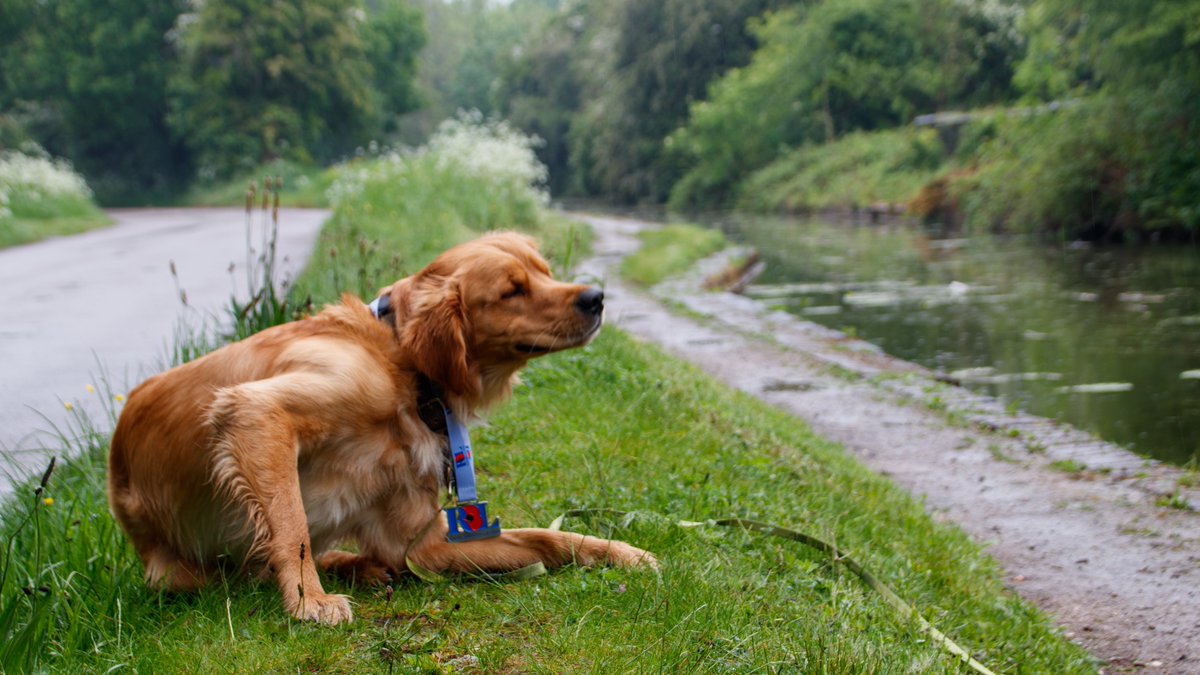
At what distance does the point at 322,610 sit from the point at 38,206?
23.1 metres

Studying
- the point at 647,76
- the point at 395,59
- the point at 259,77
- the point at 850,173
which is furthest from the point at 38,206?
the point at 395,59

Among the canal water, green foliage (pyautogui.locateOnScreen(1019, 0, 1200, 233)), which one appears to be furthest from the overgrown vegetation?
green foliage (pyautogui.locateOnScreen(1019, 0, 1200, 233))

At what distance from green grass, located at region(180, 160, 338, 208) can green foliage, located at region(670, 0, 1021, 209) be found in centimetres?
1652

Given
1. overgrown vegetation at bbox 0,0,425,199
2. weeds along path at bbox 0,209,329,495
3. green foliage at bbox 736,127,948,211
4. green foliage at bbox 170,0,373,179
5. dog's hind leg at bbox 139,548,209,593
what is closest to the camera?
dog's hind leg at bbox 139,548,209,593

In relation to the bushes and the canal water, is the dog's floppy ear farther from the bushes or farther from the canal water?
the canal water

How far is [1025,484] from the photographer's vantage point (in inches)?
238

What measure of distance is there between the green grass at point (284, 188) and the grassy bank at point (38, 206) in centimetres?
606

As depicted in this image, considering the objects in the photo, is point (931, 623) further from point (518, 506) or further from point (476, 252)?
point (476, 252)

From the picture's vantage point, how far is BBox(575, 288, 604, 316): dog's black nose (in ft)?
11.7

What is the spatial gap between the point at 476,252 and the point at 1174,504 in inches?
160

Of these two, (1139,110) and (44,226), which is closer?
(1139,110)

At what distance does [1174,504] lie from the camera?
18.1 ft

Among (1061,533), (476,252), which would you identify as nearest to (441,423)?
(476,252)

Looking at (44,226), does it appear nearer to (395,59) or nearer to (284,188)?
(284,188)
